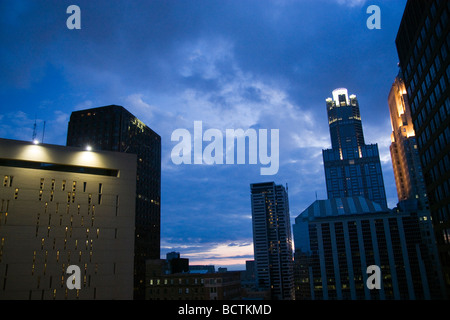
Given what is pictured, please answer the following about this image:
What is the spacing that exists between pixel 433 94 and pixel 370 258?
156979mm

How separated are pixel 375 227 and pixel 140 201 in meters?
132

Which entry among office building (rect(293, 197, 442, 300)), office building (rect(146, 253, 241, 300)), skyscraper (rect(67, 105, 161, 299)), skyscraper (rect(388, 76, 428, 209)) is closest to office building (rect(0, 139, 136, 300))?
office building (rect(146, 253, 241, 300))

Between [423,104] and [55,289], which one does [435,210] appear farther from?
[55,289]

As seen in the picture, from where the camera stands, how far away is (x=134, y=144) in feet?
447

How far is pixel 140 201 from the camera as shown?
440 feet

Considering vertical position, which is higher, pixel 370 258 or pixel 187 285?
pixel 370 258

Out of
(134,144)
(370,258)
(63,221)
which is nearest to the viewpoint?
(63,221)

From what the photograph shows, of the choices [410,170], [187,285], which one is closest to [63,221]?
[187,285]

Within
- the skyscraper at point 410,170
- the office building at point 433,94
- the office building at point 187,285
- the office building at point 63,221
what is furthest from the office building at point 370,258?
the office building at point 63,221

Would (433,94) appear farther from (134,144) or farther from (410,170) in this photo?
(410,170)

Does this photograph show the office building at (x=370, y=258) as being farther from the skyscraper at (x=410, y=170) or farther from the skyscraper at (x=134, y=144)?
the skyscraper at (x=134, y=144)

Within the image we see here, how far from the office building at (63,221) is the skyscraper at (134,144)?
65651 mm

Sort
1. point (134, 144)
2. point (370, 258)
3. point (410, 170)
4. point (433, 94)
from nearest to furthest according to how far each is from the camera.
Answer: point (433, 94)
point (134, 144)
point (410, 170)
point (370, 258)
